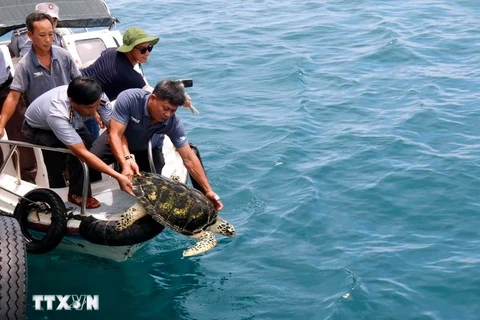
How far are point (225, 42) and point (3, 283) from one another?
12.9 m

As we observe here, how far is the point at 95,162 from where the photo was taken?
831 cm

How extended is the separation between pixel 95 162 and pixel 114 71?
1.72 metres

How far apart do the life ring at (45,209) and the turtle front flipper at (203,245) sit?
133cm

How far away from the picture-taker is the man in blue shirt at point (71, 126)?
816 centimetres

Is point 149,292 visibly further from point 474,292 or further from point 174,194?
point 474,292

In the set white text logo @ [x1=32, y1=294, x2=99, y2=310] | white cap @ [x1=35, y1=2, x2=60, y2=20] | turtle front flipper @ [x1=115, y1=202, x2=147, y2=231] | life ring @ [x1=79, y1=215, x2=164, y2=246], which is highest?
white cap @ [x1=35, y1=2, x2=60, y2=20]

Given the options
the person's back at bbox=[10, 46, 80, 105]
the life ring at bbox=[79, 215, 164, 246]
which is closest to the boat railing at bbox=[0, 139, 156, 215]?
the life ring at bbox=[79, 215, 164, 246]

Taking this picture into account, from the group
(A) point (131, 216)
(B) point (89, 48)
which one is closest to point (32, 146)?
(A) point (131, 216)

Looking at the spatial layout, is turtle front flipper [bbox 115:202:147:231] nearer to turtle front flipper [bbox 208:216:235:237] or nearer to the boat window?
turtle front flipper [bbox 208:216:235:237]

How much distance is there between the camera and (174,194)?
28.0 ft

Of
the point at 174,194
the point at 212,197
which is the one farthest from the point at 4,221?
the point at 212,197

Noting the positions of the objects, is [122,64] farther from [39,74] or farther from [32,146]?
[32,146]

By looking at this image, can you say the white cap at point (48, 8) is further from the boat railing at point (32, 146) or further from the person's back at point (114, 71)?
the boat railing at point (32, 146)

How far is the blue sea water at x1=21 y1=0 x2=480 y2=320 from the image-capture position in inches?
365
